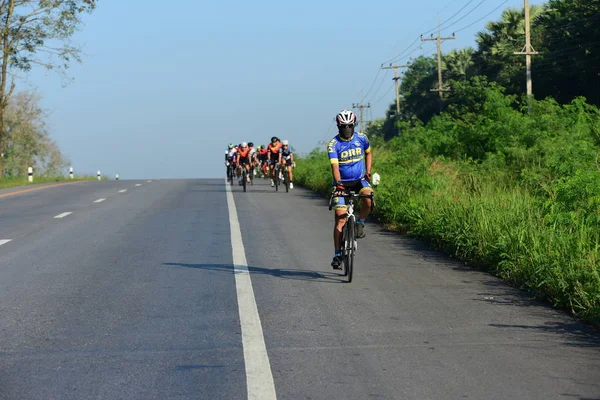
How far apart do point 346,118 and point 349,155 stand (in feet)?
1.69

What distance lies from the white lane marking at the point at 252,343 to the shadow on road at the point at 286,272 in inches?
4.9

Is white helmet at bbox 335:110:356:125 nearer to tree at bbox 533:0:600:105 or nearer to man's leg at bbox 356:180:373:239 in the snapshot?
man's leg at bbox 356:180:373:239

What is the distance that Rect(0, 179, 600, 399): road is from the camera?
238 inches

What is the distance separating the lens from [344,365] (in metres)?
6.54

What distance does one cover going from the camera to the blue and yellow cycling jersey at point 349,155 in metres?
11.0

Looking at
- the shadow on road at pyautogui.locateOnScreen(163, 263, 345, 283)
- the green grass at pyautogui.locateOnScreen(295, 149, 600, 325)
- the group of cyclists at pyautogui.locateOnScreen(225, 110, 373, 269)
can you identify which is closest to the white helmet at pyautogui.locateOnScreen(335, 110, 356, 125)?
the group of cyclists at pyautogui.locateOnScreen(225, 110, 373, 269)

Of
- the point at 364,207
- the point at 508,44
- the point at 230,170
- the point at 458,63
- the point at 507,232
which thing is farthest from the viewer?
the point at 458,63

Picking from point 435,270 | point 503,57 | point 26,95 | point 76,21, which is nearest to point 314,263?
point 435,270

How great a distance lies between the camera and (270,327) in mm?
7914

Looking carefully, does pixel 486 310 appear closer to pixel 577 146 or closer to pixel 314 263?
→ pixel 314 263

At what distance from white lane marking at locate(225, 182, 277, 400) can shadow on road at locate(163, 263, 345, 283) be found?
0.12 metres

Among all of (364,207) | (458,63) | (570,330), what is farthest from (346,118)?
(458,63)

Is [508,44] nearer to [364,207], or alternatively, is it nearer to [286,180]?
[286,180]

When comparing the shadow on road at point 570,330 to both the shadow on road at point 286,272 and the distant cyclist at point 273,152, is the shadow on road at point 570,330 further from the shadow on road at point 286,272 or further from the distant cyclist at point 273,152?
the distant cyclist at point 273,152
